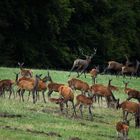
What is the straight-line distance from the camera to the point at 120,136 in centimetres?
1980

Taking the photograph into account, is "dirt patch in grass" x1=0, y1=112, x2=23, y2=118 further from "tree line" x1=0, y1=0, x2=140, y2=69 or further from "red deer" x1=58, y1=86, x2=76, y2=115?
"tree line" x1=0, y1=0, x2=140, y2=69

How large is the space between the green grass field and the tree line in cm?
2812

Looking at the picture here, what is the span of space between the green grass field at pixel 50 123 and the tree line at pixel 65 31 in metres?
28.1

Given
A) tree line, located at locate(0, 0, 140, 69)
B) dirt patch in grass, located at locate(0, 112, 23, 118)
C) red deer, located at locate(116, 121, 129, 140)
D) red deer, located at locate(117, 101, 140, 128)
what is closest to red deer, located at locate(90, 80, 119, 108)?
red deer, located at locate(117, 101, 140, 128)

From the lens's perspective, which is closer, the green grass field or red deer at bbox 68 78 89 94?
the green grass field

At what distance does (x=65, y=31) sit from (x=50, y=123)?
44279 millimetres

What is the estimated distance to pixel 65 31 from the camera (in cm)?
6475

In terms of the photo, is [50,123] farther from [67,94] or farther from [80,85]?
[80,85]

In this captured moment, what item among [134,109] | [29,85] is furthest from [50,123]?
[29,85]

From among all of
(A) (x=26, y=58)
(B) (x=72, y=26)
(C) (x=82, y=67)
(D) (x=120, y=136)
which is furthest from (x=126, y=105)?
(B) (x=72, y=26)

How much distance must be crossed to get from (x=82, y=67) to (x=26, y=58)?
17.5 metres

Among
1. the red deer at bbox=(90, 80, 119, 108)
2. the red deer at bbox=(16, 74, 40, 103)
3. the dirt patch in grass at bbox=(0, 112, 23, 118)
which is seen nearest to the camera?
the dirt patch in grass at bbox=(0, 112, 23, 118)

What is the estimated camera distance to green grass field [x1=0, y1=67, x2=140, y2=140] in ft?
61.6

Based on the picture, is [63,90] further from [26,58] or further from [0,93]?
[26,58]
